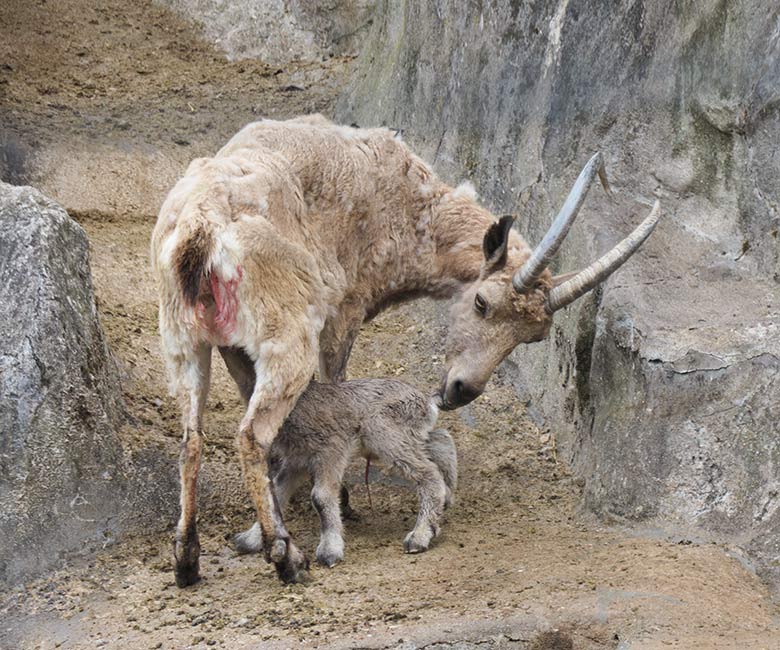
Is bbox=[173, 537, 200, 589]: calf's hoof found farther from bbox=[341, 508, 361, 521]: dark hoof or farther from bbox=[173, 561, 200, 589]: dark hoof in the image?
bbox=[341, 508, 361, 521]: dark hoof

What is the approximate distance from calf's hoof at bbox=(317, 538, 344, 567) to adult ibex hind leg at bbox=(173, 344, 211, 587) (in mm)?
690

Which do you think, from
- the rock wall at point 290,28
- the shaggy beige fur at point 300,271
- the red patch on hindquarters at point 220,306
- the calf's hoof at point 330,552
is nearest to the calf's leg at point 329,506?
the calf's hoof at point 330,552

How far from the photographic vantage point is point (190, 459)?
6.36 m

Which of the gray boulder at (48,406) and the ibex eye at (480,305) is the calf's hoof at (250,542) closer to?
the gray boulder at (48,406)

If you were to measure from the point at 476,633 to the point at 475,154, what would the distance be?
5.06m

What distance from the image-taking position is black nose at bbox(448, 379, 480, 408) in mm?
7383

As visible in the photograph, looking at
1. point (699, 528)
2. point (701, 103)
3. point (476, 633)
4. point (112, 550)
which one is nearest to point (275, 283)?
point (112, 550)

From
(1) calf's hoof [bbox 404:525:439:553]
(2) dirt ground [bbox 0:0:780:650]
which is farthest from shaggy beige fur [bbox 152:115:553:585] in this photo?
(1) calf's hoof [bbox 404:525:439:553]

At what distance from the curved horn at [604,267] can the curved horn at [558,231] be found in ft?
0.62

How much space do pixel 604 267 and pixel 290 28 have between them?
254 inches

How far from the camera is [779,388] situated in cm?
632

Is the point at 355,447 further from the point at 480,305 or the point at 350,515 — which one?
the point at 480,305

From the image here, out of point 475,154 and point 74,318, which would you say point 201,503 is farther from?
point 475,154

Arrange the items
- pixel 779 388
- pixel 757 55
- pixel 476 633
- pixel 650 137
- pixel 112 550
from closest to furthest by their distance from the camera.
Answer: pixel 476 633
pixel 779 388
pixel 112 550
pixel 757 55
pixel 650 137
